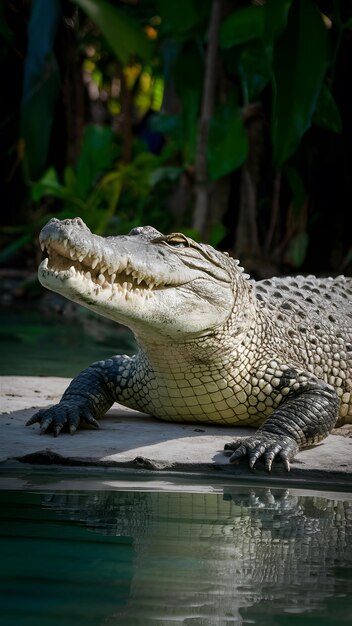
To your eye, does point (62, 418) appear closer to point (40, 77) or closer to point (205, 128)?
point (205, 128)

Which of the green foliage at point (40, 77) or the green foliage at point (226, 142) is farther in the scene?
the green foliage at point (40, 77)

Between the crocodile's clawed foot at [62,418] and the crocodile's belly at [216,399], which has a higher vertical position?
the crocodile's belly at [216,399]

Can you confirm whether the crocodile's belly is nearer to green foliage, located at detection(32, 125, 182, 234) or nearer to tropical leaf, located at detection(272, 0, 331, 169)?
tropical leaf, located at detection(272, 0, 331, 169)

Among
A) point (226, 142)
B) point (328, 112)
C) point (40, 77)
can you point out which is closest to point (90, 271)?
point (328, 112)

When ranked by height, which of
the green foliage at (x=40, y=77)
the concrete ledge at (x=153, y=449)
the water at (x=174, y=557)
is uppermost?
the green foliage at (x=40, y=77)

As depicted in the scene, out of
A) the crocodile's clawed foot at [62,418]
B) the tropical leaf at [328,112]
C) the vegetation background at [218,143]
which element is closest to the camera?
the crocodile's clawed foot at [62,418]

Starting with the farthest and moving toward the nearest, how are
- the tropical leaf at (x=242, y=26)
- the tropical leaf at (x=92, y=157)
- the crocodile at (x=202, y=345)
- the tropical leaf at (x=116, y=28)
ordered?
1. the tropical leaf at (x=92, y=157)
2. the tropical leaf at (x=116, y=28)
3. the tropical leaf at (x=242, y=26)
4. the crocodile at (x=202, y=345)

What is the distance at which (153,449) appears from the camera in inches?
179

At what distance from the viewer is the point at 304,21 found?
9.31 metres

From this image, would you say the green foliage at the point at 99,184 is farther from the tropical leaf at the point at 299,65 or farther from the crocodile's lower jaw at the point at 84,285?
the crocodile's lower jaw at the point at 84,285

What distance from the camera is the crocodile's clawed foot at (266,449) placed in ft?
14.4

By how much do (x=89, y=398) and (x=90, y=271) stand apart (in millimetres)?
1170

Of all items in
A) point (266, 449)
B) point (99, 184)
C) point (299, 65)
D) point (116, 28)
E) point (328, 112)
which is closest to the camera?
point (266, 449)

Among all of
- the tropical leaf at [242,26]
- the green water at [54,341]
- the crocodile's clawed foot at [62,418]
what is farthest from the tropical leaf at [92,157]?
the crocodile's clawed foot at [62,418]
